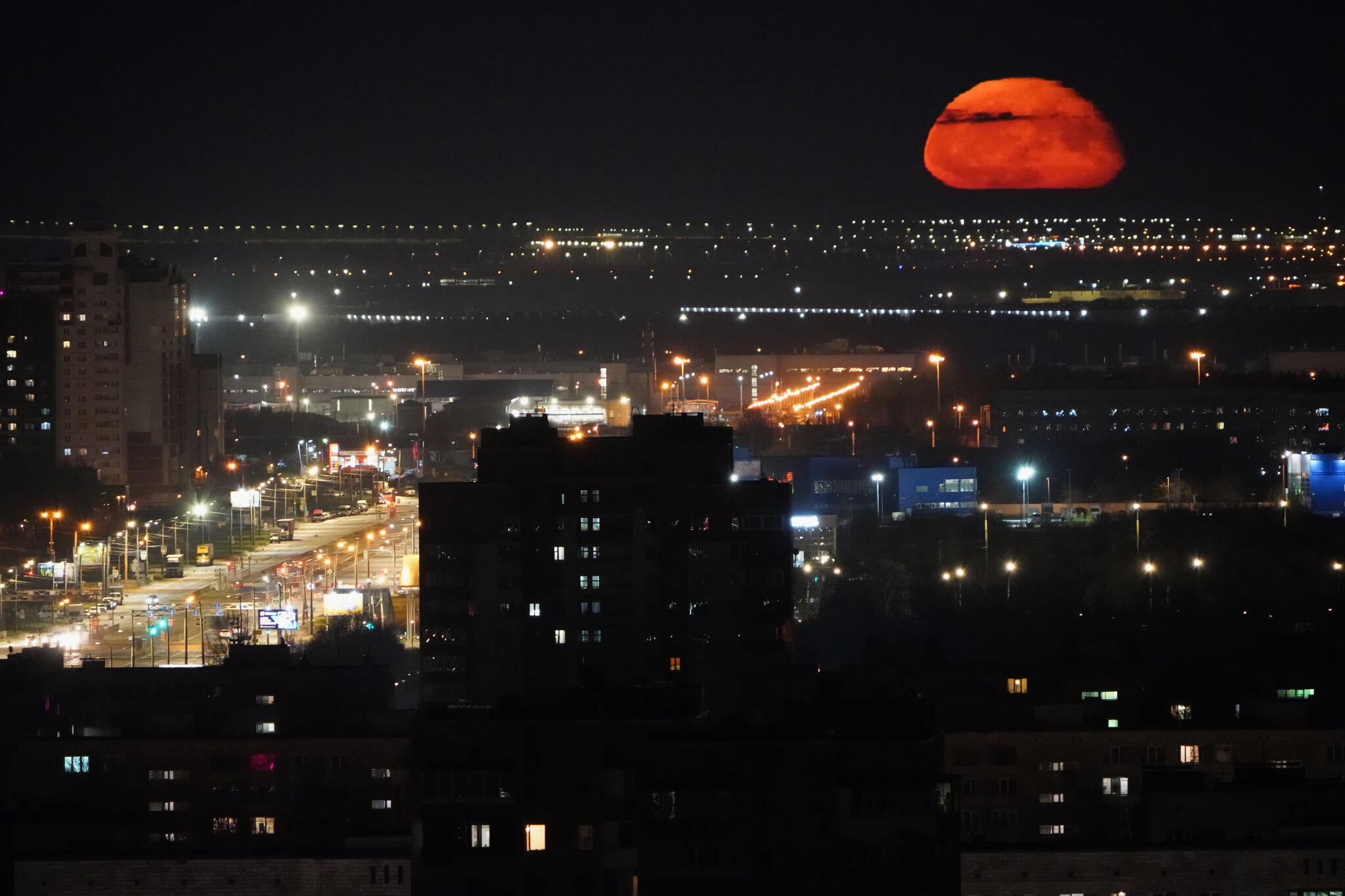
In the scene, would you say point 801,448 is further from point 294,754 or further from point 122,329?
point 294,754

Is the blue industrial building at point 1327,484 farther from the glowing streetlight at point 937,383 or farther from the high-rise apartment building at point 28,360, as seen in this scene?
the high-rise apartment building at point 28,360

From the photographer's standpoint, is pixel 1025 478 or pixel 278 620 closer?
pixel 278 620

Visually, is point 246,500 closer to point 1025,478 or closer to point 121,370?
point 121,370

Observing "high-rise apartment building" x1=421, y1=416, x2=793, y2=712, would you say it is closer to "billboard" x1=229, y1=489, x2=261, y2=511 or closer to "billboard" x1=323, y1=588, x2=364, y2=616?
"billboard" x1=323, y1=588, x2=364, y2=616

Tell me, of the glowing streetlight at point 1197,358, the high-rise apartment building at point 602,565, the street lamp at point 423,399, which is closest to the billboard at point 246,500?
the high-rise apartment building at point 602,565

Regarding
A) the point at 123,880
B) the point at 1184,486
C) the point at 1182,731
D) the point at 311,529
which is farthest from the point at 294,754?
the point at 1184,486

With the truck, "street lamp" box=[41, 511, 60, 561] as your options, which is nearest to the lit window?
the truck

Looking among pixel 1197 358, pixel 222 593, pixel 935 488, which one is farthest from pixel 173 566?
pixel 1197 358
